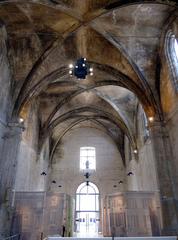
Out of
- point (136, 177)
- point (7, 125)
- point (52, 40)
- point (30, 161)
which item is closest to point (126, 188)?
point (136, 177)

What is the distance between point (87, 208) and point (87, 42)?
1609cm

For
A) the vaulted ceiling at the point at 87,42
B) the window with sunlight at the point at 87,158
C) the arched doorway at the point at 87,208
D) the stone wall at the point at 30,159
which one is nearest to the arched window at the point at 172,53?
the vaulted ceiling at the point at 87,42

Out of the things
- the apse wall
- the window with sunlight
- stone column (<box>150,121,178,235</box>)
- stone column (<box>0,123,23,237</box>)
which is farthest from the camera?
the window with sunlight

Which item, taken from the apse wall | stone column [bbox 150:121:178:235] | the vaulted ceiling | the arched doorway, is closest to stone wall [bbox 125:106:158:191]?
stone column [bbox 150:121:178:235]

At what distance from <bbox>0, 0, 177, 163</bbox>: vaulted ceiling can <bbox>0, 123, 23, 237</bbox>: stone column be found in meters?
Result: 1.41

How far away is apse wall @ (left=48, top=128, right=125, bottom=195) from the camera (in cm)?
2146

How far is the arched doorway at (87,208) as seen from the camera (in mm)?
20016

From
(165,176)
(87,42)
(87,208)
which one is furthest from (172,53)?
(87,208)

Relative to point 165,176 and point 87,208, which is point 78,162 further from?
point 165,176

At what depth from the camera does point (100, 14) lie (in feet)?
33.7

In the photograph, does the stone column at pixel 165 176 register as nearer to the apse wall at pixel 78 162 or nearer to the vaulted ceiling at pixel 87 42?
the vaulted ceiling at pixel 87 42

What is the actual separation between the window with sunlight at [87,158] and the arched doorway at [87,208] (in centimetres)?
182

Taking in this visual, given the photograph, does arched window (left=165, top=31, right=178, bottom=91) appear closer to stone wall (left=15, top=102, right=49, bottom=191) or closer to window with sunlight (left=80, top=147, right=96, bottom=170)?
stone wall (left=15, top=102, right=49, bottom=191)

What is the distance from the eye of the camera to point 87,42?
12.4 meters
